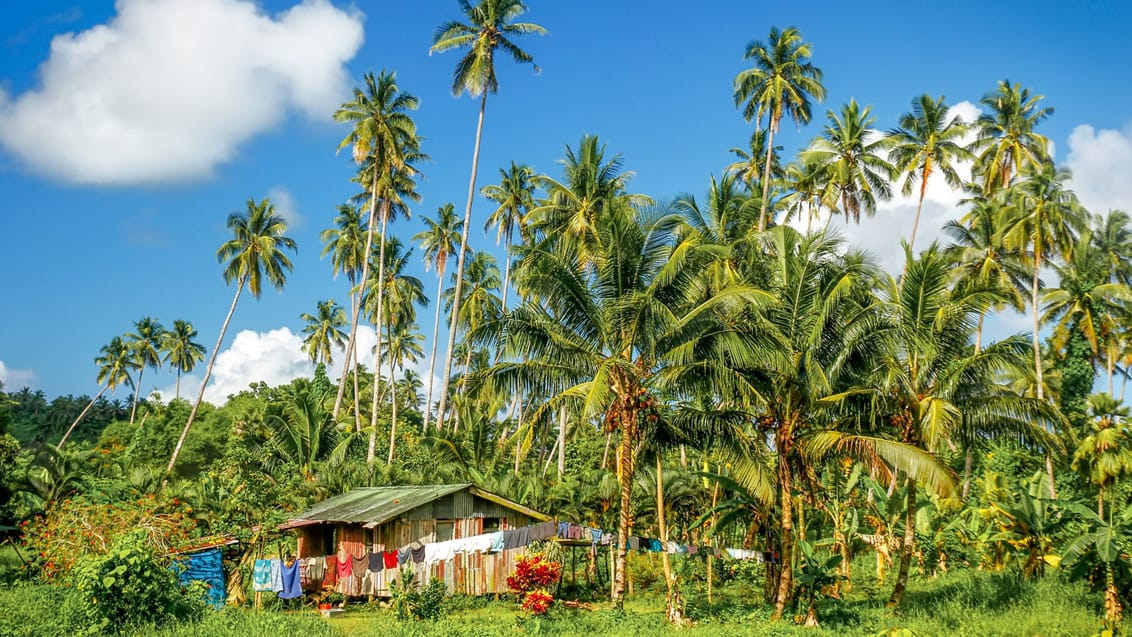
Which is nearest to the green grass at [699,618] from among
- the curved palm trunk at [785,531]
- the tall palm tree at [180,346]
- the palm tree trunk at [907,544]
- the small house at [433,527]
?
the palm tree trunk at [907,544]

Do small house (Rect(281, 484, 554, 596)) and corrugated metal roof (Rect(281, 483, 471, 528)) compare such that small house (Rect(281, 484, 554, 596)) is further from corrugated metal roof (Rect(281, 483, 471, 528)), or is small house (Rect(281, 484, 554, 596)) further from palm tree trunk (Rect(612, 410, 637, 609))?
palm tree trunk (Rect(612, 410, 637, 609))

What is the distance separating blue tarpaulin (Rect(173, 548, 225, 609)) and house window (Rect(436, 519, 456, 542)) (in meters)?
5.08

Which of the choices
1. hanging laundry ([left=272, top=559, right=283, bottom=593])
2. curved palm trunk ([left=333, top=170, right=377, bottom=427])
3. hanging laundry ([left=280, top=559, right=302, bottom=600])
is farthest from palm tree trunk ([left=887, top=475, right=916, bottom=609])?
curved palm trunk ([left=333, top=170, right=377, bottom=427])

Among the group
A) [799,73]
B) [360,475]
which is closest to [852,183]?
[799,73]

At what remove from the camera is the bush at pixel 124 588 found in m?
14.3

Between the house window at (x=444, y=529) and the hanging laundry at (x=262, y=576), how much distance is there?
4.35 meters

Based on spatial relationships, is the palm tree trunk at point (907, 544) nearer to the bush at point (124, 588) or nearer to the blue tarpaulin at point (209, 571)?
the bush at point (124, 588)

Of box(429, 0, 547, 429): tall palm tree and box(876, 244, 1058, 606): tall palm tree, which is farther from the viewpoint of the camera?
box(429, 0, 547, 429): tall palm tree

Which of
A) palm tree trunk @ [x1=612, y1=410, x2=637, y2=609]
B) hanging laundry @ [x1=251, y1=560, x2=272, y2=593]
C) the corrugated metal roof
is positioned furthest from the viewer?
the corrugated metal roof

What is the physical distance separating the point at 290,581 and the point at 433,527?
3857mm

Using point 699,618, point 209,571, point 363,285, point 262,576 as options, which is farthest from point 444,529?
point 363,285

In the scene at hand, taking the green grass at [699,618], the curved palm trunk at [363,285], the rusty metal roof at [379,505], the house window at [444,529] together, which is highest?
the curved palm trunk at [363,285]

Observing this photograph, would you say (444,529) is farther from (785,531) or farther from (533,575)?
(785,531)

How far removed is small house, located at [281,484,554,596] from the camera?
66.4 ft
